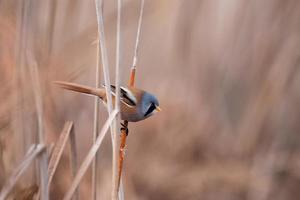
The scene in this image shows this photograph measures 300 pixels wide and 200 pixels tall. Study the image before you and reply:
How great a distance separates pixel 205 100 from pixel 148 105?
44 cm

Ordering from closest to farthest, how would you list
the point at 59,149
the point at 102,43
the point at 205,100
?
the point at 102,43
the point at 59,149
the point at 205,100

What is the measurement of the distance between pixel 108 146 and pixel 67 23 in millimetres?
445

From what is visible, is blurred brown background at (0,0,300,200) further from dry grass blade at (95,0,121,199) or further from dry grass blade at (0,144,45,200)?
dry grass blade at (0,144,45,200)

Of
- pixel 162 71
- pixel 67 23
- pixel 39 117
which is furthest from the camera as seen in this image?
pixel 162 71

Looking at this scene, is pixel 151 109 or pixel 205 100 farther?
pixel 205 100

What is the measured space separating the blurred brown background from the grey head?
0.85 ft

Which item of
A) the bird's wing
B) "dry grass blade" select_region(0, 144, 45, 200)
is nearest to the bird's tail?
the bird's wing

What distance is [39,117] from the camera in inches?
40.8

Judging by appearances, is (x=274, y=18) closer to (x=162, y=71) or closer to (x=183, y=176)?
(x=162, y=71)

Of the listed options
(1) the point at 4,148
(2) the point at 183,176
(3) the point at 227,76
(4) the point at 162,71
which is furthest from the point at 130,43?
(1) the point at 4,148

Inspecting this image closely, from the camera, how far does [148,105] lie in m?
1.17

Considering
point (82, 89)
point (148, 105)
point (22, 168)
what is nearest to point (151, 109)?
point (148, 105)

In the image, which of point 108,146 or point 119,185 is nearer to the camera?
point 119,185

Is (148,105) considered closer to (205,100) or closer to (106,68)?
(106,68)
